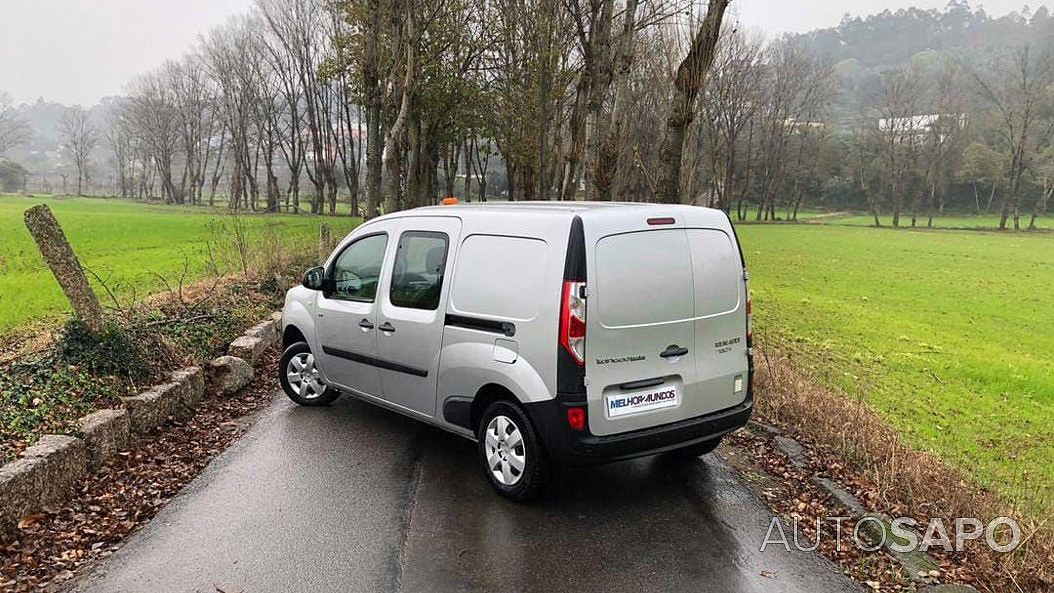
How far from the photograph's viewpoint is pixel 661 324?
15.7 ft

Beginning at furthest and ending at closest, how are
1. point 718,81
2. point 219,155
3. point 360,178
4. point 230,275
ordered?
point 219,155 → point 360,178 → point 718,81 → point 230,275

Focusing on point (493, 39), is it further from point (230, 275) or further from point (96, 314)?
point (96, 314)

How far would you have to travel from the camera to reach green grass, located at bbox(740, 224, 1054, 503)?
315 inches

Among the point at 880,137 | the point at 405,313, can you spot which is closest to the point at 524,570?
the point at 405,313

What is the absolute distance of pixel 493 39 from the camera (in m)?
25.2

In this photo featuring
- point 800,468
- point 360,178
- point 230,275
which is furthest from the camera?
point 360,178

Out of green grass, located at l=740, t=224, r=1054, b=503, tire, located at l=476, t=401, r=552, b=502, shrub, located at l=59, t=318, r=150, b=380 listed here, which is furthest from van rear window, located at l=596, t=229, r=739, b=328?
shrub, located at l=59, t=318, r=150, b=380

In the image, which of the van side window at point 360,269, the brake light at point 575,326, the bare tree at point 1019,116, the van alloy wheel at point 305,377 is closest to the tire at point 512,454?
the brake light at point 575,326

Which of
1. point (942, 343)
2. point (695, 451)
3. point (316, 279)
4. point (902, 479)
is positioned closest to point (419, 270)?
point (316, 279)

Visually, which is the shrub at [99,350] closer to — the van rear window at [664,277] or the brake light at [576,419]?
the brake light at [576,419]

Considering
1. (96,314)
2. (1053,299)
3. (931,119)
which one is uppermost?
(931,119)

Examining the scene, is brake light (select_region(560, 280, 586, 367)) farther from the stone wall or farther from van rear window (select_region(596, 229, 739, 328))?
the stone wall

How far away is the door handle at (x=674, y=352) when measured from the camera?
15.8 feet

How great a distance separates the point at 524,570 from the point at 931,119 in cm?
8551
